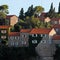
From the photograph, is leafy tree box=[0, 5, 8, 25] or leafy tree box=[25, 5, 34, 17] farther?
leafy tree box=[25, 5, 34, 17]

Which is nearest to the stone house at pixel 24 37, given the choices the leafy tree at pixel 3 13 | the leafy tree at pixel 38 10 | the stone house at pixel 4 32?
the stone house at pixel 4 32

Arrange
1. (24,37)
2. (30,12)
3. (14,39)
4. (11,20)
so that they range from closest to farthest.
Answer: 1. (24,37)
2. (14,39)
3. (11,20)
4. (30,12)

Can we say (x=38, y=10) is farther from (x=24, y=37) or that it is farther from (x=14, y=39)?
(x=24, y=37)

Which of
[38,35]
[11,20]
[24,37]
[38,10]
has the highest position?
[38,10]

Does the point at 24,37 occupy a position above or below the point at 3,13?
below

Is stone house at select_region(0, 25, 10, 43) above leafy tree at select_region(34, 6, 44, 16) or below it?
below

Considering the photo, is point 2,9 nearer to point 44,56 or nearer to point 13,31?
point 13,31

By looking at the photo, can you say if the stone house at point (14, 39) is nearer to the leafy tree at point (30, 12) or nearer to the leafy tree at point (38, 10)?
the leafy tree at point (30, 12)

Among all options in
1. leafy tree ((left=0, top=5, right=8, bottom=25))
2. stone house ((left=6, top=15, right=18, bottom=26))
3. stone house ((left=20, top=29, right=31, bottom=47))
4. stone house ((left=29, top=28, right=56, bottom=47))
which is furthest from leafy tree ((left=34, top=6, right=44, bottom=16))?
stone house ((left=29, top=28, right=56, bottom=47))

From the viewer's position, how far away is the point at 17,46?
242 ft

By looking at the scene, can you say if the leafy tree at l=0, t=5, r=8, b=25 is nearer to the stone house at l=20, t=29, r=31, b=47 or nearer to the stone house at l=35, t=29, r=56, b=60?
the stone house at l=20, t=29, r=31, b=47

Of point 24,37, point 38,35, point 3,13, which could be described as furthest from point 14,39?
point 3,13

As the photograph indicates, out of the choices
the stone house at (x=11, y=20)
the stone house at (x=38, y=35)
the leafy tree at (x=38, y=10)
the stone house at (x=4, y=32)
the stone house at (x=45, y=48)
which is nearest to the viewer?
the stone house at (x=45, y=48)

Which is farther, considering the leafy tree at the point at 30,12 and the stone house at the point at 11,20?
the leafy tree at the point at 30,12
